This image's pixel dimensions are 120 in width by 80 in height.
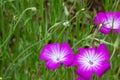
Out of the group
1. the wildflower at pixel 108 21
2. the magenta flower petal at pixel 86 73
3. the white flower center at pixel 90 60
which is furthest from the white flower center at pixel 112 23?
the magenta flower petal at pixel 86 73

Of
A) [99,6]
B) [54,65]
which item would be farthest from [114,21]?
[99,6]

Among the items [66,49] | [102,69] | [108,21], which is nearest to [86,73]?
[102,69]

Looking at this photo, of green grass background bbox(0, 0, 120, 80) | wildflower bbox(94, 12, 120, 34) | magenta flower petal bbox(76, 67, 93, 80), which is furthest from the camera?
green grass background bbox(0, 0, 120, 80)

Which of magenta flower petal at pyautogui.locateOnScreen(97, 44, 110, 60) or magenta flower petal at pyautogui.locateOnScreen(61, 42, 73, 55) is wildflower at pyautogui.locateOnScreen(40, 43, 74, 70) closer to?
magenta flower petal at pyautogui.locateOnScreen(61, 42, 73, 55)

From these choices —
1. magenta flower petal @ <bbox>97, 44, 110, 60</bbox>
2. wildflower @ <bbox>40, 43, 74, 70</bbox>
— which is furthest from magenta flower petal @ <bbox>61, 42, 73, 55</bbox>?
magenta flower petal @ <bbox>97, 44, 110, 60</bbox>

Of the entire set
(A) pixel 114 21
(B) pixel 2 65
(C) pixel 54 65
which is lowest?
(B) pixel 2 65

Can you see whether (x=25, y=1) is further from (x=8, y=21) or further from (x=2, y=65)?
(x=2, y=65)

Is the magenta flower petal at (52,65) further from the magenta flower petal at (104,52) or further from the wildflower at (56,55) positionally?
the magenta flower petal at (104,52)

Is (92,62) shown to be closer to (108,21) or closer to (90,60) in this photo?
(90,60)
